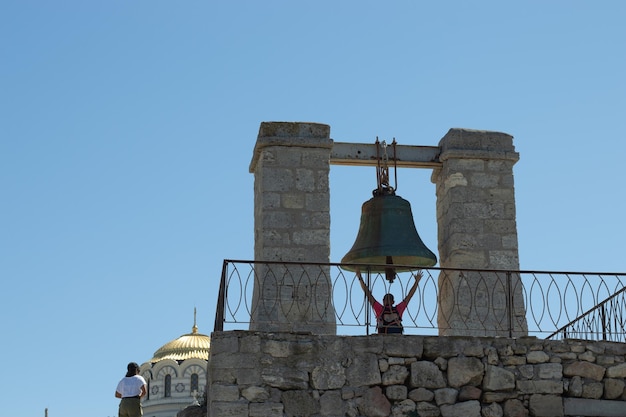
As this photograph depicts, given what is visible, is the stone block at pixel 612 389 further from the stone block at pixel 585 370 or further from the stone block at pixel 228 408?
the stone block at pixel 228 408

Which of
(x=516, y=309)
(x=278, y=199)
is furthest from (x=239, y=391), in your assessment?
(x=516, y=309)

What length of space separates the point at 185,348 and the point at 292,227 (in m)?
31.7

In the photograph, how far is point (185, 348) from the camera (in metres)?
42.1

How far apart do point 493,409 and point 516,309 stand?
1.73 metres

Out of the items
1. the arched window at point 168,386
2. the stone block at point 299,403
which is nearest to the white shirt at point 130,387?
the stone block at point 299,403

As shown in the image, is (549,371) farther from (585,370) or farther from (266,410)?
(266,410)

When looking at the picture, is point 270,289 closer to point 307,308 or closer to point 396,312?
point 307,308

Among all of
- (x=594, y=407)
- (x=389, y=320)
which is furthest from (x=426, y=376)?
(x=594, y=407)

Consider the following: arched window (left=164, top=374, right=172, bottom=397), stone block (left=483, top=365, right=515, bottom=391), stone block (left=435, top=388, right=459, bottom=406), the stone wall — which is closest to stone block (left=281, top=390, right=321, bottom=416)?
the stone wall

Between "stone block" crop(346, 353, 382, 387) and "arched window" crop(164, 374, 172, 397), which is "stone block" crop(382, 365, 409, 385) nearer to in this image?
"stone block" crop(346, 353, 382, 387)

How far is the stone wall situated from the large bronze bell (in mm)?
1012

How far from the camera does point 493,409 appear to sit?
970 cm

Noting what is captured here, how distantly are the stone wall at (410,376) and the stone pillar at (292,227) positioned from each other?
3.17 ft

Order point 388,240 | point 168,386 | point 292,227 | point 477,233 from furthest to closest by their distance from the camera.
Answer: point 168,386, point 477,233, point 292,227, point 388,240
